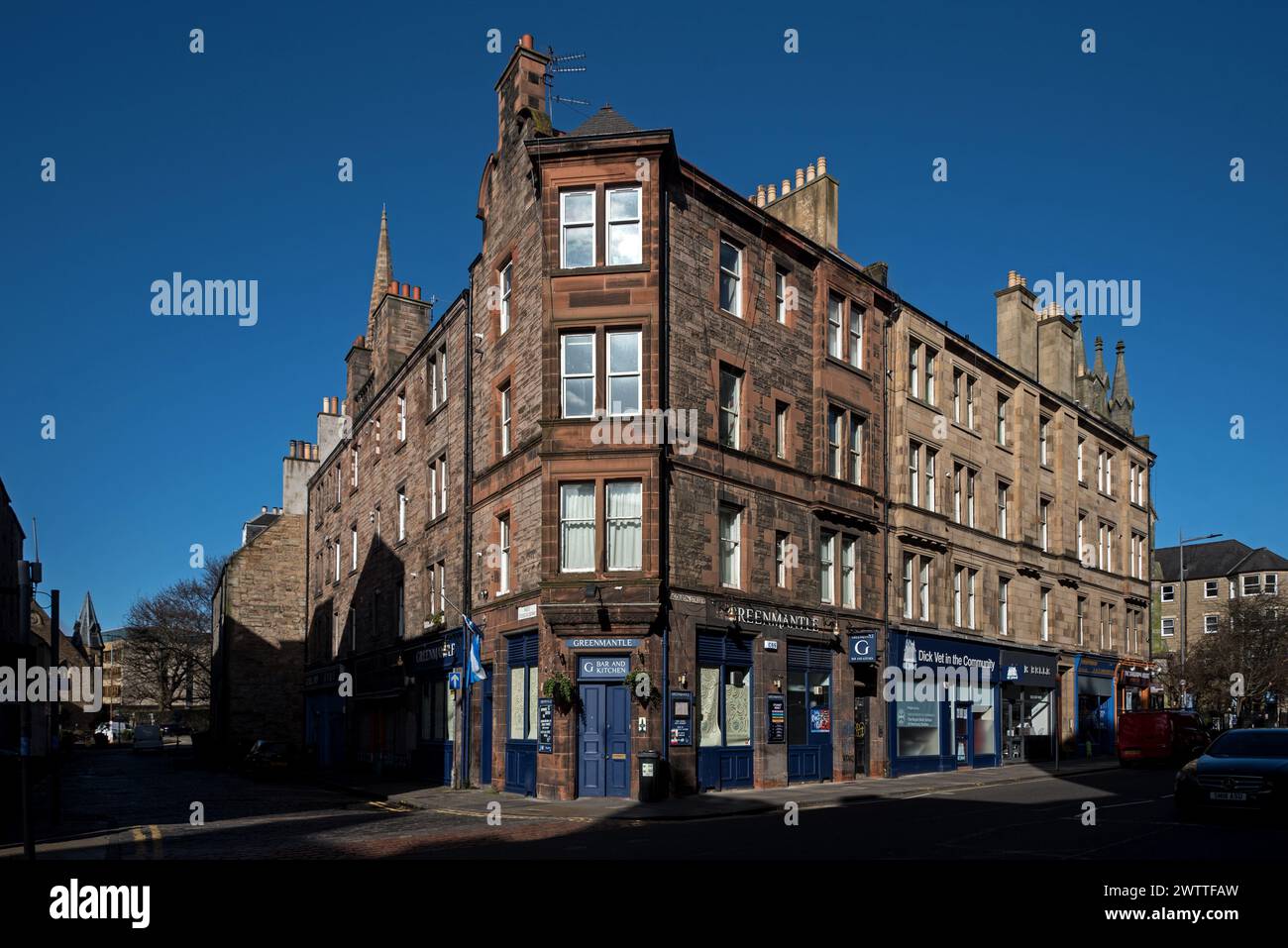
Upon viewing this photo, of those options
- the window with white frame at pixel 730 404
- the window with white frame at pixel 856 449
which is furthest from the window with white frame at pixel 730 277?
the window with white frame at pixel 856 449

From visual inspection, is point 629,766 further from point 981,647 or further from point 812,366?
point 981,647

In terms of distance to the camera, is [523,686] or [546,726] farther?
[523,686]

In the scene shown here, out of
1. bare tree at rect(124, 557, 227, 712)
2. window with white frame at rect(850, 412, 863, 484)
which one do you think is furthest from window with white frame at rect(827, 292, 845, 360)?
bare tree at rect(124, 557, 227, 712)

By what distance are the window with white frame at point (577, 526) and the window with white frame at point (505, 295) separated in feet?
19.0

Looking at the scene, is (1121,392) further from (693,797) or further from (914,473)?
(693,797)

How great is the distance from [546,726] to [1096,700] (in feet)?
99.8

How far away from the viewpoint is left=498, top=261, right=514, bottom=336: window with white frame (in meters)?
29.5

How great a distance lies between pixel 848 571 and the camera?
32.1 metres

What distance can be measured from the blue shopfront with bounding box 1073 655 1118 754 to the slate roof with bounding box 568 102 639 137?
29.3 metres

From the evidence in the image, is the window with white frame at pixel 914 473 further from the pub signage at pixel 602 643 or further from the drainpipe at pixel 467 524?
the drainpipe at pixel 467 524

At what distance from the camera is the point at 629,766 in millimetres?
24422

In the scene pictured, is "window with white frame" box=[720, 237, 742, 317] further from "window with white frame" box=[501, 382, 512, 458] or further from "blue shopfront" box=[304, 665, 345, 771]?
"blue shopfront" box=[304, 665, 345, 771]

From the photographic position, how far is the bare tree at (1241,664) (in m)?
56.3

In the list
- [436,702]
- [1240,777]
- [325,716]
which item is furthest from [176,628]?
[1240,777]
